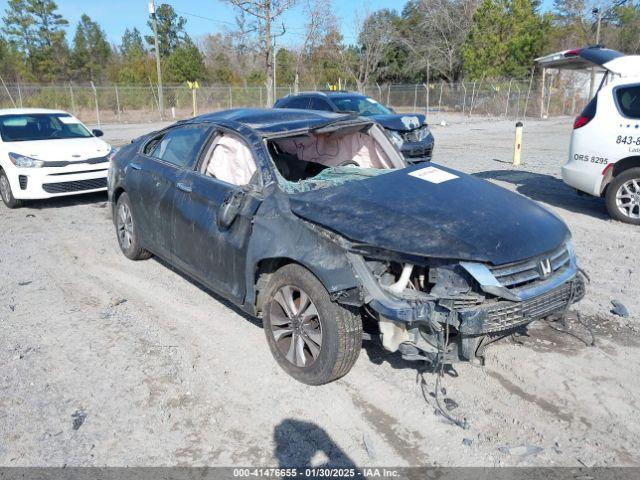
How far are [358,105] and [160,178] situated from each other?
28.5ft

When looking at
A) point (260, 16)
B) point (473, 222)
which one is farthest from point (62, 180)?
point (260, 16)

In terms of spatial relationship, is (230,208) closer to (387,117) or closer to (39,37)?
(387,117)

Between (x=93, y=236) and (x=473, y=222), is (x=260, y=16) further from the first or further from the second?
(x=473, y=222)

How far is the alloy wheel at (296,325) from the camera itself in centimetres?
343

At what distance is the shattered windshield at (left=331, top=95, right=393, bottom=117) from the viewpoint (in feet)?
41.4

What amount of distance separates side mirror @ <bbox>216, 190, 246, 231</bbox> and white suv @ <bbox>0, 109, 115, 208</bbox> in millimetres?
5433

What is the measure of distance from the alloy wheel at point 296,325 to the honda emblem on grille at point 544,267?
1433mm

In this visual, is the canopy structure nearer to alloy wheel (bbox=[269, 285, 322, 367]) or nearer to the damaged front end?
the damaged front end

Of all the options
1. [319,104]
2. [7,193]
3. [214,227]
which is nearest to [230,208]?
[214,227]

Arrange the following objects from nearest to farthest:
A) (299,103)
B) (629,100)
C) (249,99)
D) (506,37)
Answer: (629,100), (299,103), (249,99), (506,37)

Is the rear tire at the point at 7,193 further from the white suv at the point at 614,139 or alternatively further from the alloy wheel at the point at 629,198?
the alloy wheel at the point at 629,198

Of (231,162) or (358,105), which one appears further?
(358,105)

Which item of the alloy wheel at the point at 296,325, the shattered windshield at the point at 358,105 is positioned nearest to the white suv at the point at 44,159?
the shattered windshield at the point at 358,105

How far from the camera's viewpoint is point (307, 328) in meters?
3.48
